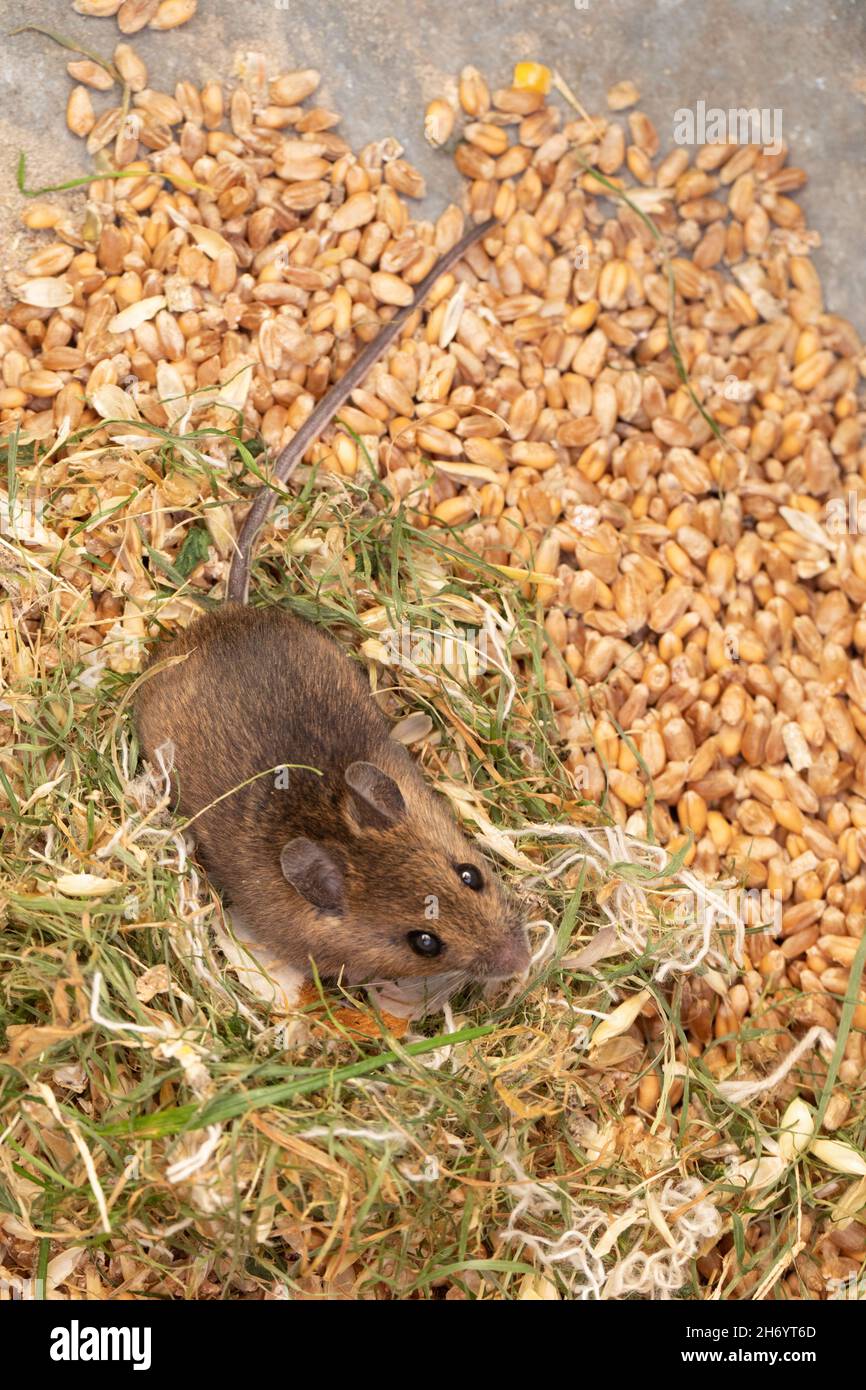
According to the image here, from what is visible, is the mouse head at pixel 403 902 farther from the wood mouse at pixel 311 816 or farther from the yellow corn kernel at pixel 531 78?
the yellow corn kernel at pixel 531 78

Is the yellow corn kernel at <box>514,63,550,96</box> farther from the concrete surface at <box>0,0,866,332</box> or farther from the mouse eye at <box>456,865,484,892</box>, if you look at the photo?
the mouse eye at <box>456,865,484,892</box>

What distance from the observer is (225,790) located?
11.5 ft

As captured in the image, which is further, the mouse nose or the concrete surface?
the concrete surface

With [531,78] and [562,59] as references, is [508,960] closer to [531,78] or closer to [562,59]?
[531,78]

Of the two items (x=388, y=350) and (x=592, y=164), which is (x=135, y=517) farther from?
(x=592, y=164)

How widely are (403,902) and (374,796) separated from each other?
1.05 ft

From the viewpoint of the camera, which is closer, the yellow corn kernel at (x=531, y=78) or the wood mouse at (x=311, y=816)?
the wood mouse at (x=311, y=816)

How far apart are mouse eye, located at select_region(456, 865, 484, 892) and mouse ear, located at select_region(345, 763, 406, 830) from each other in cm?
24

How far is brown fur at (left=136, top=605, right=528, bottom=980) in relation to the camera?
11.4 feet


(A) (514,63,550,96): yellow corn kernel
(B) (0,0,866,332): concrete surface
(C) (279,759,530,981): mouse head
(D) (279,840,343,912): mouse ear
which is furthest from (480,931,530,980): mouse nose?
(A) (514,63,550,96): yellow corn kernel

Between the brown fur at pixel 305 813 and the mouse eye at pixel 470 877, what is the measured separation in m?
0.02

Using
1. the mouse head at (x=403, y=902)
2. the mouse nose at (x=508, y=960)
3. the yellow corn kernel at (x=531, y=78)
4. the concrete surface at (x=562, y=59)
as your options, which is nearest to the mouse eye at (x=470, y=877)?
the mouse head at (x=403, y=902)

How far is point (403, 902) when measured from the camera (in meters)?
3.50

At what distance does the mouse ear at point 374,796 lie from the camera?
3.38m
